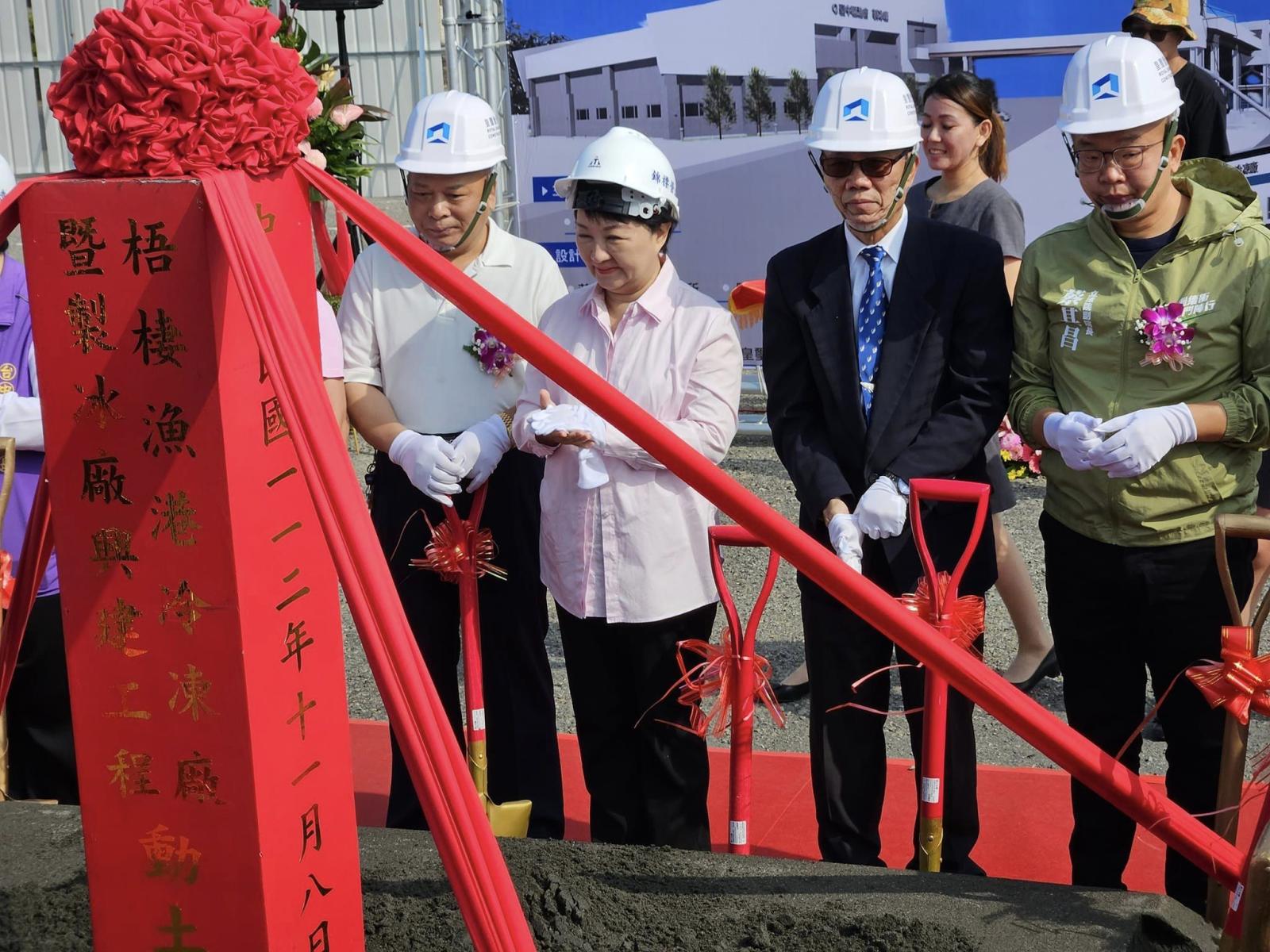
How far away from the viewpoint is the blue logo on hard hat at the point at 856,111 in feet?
9.18

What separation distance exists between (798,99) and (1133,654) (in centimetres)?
508

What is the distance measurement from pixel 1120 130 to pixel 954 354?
1.78 feet

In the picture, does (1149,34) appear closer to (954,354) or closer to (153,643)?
(954,354)

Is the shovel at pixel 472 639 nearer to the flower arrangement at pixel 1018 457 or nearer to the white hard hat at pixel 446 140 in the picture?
the white hard hat at pixel 446 140

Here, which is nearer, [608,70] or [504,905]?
[504,905]

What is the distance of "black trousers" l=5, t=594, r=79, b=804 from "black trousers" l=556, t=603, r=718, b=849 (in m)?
1.23

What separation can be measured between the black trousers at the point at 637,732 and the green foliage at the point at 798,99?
4.83 metres

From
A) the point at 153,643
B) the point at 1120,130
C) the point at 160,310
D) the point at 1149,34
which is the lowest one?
the point at 153,643

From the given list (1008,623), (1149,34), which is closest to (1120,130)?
(1149,34)

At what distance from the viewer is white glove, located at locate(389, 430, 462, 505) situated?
295cm

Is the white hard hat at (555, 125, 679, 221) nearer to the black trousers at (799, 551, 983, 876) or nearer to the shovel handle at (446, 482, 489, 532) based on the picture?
the shovel handle at (446, 482, 489, 532)

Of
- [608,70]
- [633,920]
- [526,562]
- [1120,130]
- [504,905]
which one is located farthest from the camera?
[608,70]

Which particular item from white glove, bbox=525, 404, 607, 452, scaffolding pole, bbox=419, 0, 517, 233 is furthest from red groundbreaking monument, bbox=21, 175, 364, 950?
scaffolding pole, bbox=419, 0, 517, 233

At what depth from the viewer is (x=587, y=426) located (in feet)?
9.37
